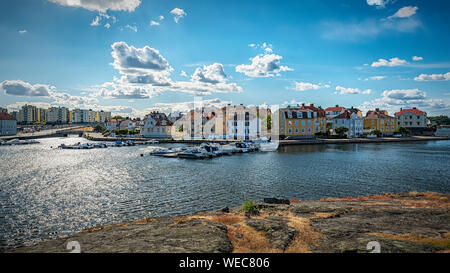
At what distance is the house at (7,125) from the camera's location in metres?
119

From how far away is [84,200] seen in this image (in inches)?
882

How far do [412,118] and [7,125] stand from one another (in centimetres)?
19653

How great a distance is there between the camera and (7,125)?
12181 centimetres

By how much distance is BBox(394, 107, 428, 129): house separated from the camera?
387 feet

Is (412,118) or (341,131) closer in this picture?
(341,131)

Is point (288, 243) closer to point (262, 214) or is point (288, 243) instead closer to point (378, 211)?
point (262, 214)

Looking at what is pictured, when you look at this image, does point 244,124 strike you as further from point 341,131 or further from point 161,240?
point 161,240

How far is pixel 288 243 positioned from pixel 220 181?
19775mm

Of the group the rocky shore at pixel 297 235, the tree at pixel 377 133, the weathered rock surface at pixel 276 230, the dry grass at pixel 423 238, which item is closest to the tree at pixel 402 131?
the tree at pixel 377 133

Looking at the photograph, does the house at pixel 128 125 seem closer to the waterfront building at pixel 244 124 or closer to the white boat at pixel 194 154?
the waterfront building at pixel 244 124

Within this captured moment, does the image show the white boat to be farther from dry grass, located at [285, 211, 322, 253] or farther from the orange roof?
the orange roof

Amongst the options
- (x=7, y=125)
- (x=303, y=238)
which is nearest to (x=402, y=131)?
(x=303, y=238)

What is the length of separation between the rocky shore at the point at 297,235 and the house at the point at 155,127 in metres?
92.3
